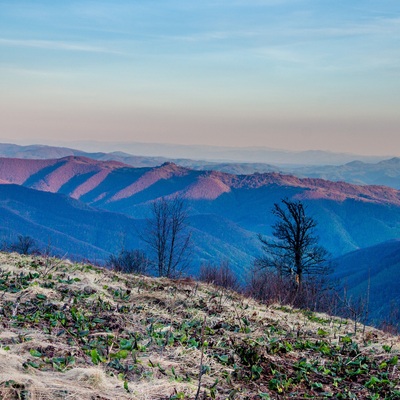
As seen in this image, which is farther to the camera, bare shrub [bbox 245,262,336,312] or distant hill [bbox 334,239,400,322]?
distant hill [bbox 334,239,400,322]

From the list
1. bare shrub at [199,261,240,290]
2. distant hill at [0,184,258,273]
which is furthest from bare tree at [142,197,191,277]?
distant hill at [0,184,258,273]

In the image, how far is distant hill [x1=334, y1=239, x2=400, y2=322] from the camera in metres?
76.2

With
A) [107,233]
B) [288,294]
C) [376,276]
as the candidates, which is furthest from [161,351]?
[107,233]

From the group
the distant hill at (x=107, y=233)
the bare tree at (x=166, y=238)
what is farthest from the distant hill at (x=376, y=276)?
the distant hill at (x=107, y=233)

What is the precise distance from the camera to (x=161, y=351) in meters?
6.60

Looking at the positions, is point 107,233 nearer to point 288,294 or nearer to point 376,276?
point 376,276

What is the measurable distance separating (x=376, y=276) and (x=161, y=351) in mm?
98128

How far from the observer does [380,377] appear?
6.67 meters

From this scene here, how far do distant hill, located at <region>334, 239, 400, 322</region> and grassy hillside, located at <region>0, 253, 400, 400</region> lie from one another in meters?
52.4

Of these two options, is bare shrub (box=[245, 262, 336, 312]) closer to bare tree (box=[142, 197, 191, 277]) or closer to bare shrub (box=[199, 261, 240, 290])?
bare shrub (box=[199, 261, 240, 290])

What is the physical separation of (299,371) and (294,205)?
79.2 feet

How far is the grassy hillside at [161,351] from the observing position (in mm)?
5184

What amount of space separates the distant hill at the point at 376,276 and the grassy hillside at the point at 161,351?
52.4m

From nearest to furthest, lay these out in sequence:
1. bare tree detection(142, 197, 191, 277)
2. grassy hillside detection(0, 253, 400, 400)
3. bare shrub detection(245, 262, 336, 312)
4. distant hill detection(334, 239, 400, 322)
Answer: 1. grassy hillside detection(0, 253, 400, 400)
2. bare shrub detection(245, 262, 336, 312)
3. bare tree detection(142, 197, 191, 277)
4. distant hill detection(334, 239, 400, 322)
